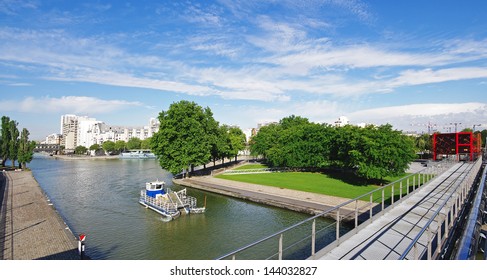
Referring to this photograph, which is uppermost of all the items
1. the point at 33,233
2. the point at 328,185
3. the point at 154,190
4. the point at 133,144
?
the point at 133,144

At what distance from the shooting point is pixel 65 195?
36.7 m

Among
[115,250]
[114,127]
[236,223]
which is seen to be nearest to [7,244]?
[115,250]

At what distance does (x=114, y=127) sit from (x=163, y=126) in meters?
164

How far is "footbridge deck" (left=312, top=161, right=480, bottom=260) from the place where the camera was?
8.69 metres

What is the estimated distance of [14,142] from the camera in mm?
65500

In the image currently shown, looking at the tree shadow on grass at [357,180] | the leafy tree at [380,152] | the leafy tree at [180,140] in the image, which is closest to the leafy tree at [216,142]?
the leafy tree at [180,140]

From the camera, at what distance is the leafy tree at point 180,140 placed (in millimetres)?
44438

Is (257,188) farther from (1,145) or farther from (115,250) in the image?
(1,145)

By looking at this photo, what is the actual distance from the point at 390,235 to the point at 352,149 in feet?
97.2

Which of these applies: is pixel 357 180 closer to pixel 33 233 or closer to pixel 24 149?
pixel 33 233

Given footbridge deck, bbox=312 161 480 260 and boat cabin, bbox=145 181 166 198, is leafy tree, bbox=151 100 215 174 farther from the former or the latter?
footbridge deck, bbox=312 161 480 260

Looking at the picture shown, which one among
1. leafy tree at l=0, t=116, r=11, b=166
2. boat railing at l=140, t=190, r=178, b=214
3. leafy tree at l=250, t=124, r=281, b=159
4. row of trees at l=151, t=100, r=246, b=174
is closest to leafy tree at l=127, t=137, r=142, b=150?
leafy tree at l=0, t=116, r=11, b=166

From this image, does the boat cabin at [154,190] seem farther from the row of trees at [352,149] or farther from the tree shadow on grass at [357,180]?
the tree shadow on grass at [357,180]

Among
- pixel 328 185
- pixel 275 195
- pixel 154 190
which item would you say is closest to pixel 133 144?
pixel 154 190
